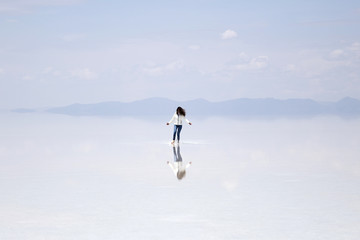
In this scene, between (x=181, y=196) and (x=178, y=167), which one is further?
(x=178, y=167)

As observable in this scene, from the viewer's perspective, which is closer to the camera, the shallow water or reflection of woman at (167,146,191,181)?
the shallow water

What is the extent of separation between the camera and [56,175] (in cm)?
1669

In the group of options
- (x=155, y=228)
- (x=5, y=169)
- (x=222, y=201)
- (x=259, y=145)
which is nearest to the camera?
(x=155, y=228)

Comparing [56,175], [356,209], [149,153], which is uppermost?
[149,153]

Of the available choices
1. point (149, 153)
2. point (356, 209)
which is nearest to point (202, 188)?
point (356, 209)

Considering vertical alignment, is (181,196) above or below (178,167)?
below

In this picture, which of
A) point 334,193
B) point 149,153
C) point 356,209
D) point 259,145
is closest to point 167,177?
point 334,193

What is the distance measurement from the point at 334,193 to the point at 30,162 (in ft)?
37.0

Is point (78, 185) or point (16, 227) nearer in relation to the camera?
point (16, 227)

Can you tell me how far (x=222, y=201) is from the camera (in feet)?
39.9

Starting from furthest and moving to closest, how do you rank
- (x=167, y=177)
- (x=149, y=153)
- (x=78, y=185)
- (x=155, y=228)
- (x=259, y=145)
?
(x=259, y=145)
(x=149, y=153)
(x=167, y=177)
(x=78, y=185)
(x=155, y=228)

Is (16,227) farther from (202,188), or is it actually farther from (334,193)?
(334,193)

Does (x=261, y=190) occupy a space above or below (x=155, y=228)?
above

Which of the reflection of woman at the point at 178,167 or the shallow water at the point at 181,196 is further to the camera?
the reflection of woman at the point at 178,167
